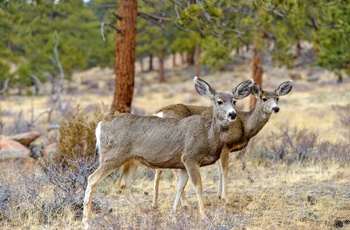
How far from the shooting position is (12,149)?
1076 cm

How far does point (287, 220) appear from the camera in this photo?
6449 mm

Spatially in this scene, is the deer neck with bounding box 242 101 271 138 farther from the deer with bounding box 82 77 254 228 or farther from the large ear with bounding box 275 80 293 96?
the deer with bounding box 82 77 254 228

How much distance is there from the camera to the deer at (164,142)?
6.35 meters

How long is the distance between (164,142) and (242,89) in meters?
1.30

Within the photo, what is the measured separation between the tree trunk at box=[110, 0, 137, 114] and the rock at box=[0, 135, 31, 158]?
2.03 m

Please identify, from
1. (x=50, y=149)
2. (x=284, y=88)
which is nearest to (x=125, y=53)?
(x=50, y=149)

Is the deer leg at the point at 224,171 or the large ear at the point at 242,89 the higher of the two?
the large ear at the point at 242,89

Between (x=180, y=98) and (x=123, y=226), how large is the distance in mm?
28088

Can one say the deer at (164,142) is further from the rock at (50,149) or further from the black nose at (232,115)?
the rock at (50,149)

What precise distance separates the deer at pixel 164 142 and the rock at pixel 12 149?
172 inches

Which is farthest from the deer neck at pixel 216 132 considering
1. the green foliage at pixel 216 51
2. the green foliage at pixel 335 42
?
the green foliage at pixel 216 51

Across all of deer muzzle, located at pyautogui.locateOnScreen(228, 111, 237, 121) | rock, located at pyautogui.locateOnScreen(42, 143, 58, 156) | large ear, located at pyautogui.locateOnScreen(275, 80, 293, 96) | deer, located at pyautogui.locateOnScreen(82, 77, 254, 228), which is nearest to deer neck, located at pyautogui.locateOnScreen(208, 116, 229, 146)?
deer, located at pyautogui.locateOnScreen(82, 77, 254, 228)

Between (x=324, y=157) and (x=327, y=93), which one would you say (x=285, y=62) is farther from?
(x=327, y=93)

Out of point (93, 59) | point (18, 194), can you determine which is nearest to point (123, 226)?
point (18, 194)
